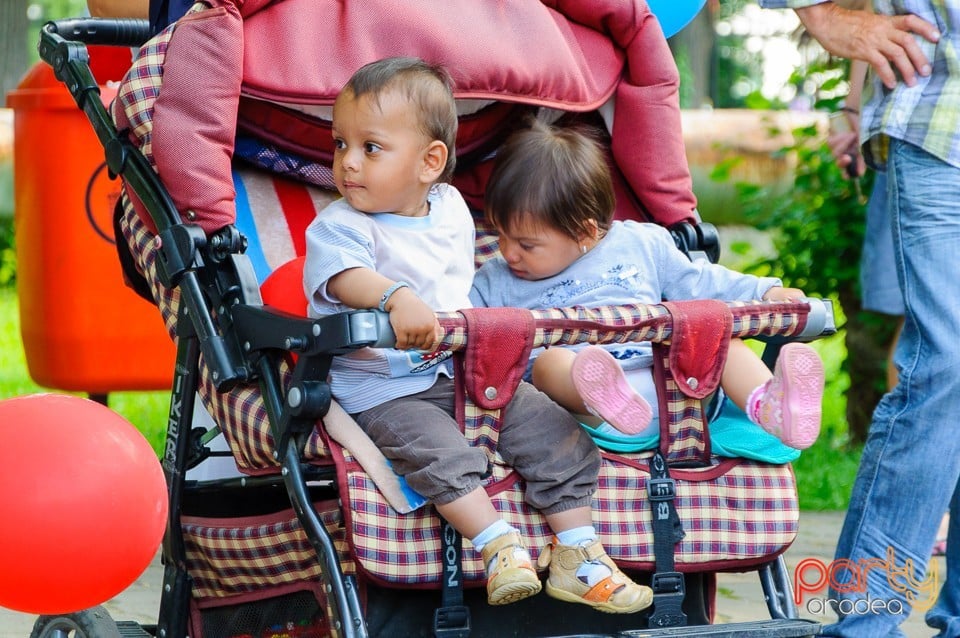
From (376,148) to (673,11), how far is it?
117 cm

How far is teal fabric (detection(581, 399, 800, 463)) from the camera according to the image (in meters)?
2.49

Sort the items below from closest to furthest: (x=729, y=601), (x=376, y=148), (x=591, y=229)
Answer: (x=376, y=148) < (x=591, y=229) < (x=729, y=601)

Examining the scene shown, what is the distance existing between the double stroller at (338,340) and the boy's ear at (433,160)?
296mm

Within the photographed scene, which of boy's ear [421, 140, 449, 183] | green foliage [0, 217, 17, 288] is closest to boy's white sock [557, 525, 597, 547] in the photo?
boy's ear [421, 140, 449, 183]

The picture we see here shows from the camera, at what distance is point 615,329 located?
7.57 feet

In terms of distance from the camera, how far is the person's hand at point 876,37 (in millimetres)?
2846

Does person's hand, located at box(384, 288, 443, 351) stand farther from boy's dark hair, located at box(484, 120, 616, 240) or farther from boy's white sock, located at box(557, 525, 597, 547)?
boy's dark hair, located at box(484, 120, 616, 240)

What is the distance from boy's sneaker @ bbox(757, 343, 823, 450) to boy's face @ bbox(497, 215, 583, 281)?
0.53 meters

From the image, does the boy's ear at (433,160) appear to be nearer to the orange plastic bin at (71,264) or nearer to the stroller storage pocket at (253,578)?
the stroller storage pocket at (253,578)

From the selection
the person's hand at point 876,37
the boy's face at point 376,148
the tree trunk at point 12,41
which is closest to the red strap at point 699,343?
the boy's face at point 376,148

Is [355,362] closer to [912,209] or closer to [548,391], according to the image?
[548,391]

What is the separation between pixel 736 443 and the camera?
251cm

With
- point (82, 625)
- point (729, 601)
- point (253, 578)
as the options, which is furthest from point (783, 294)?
point (82, 625)

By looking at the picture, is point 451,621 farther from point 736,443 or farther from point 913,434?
point 913,434
